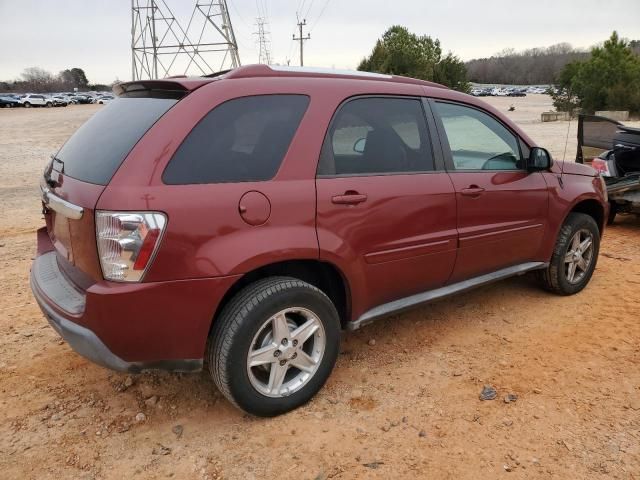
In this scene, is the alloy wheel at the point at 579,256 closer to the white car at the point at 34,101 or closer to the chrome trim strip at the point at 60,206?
the chrome trim strip at the point at 60,206

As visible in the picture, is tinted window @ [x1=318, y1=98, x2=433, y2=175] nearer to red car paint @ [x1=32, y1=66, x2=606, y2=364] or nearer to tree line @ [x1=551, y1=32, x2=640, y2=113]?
red car paint @ [x1=32, y1=66, x2=606, y2=364]

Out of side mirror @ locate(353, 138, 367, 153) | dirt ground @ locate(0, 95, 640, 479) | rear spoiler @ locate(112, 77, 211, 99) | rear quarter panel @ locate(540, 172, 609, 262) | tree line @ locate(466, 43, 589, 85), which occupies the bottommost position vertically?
dirt ground @ locate(0, 95, 640, 479)

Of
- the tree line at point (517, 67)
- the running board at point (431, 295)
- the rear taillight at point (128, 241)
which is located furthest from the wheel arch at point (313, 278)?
the tree line at point (517, 67)

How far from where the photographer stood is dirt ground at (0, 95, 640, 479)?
8.05ft

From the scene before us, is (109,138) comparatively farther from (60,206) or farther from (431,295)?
(431,295)

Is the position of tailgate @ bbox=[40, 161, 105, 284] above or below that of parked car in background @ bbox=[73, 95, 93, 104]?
below

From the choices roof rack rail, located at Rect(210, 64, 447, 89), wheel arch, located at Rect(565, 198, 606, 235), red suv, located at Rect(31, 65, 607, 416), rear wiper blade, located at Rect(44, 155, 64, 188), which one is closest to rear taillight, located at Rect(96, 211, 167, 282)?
red suv, located at Rect(31, 65, 607, 416)

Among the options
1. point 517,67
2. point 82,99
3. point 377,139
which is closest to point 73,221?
point 377,139

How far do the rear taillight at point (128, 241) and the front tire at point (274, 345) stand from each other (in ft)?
1.63

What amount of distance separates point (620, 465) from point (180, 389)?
2.35 metres

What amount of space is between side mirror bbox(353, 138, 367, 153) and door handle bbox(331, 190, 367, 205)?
0.28m

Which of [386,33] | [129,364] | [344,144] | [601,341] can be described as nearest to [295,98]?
[344,144]

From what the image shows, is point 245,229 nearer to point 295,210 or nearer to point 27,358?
point 295,210

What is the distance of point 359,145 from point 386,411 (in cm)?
152
